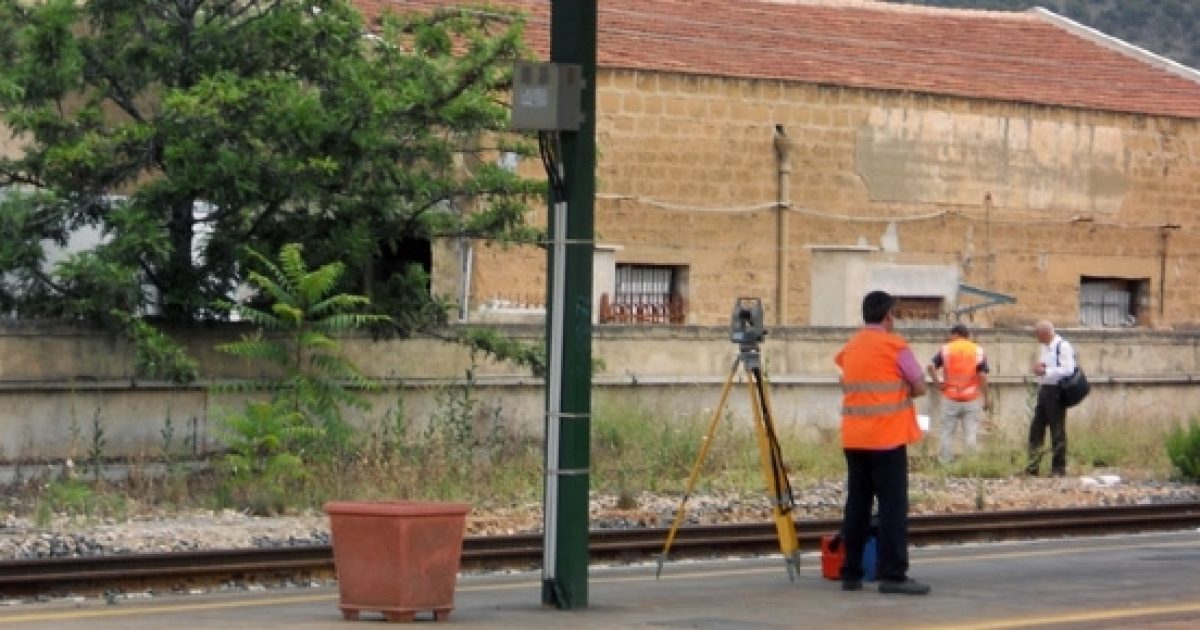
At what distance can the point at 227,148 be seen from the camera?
21203 millimetres

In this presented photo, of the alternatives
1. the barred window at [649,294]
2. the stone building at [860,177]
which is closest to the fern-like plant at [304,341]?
the stone building at [860,177]

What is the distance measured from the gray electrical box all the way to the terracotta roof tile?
19.3m

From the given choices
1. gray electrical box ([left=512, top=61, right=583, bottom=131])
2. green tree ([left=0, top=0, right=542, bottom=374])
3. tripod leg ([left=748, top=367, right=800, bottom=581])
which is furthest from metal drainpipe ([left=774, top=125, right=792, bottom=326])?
gray electrical box ([left=512, top=61, right=583, bottom=131])

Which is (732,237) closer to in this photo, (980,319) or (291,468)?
(980,319)

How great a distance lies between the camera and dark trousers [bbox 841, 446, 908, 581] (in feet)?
44.0

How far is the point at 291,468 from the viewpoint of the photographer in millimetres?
20188

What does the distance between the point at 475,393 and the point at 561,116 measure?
1171 centimetres

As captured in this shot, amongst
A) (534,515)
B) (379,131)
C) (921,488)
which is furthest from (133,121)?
(921,488)

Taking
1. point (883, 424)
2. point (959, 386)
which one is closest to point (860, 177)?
point (959, 386)

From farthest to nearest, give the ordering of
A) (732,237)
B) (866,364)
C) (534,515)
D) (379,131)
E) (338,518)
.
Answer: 1. (732,237)
2. (379,131)
3. (534,515)
4. (866,364)
5. (338,518)

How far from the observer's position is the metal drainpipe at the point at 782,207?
3297 cm

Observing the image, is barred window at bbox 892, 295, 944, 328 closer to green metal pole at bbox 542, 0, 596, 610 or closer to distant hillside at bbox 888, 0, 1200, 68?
green metal pole at bbox 542, 0, 596, 610

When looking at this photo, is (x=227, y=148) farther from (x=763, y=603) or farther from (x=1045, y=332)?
(x=763, y=603)

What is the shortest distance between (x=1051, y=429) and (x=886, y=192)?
33.8ft
